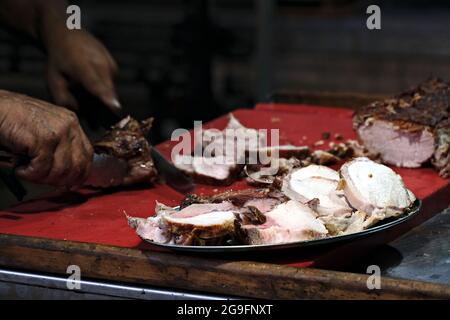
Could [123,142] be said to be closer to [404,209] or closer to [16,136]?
[16,136]

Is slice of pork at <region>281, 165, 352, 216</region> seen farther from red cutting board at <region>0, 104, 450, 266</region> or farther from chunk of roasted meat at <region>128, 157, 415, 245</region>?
red cutting board at <region>0, 104, 450, 266</region>

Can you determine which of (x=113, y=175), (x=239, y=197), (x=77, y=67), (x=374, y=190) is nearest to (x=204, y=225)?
(x=239, y=197)

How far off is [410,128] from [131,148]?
110 centimetres

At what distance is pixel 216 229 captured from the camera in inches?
104

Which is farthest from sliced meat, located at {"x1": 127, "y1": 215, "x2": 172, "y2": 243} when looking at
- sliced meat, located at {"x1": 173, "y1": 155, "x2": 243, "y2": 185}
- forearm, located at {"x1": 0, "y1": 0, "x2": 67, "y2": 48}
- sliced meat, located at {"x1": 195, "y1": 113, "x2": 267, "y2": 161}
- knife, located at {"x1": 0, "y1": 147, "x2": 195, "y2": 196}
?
forearm, located at {"x1": 0, "y1": 0, "x2": 67, "y2": 48}

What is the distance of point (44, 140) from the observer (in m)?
3.30

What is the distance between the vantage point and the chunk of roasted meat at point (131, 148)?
3.68 m

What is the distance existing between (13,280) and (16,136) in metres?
0.56

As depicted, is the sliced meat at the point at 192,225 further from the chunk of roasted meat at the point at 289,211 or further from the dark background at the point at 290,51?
the dark background at the point at 290,51

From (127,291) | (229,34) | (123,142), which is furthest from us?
(229,34)

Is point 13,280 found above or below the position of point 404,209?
below

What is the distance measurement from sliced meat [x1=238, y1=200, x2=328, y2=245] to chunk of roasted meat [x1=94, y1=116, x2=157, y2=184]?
950 millimetres

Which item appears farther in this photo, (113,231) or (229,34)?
(229,34)

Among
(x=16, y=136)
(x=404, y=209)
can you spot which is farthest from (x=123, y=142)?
(x=404, y=209)
